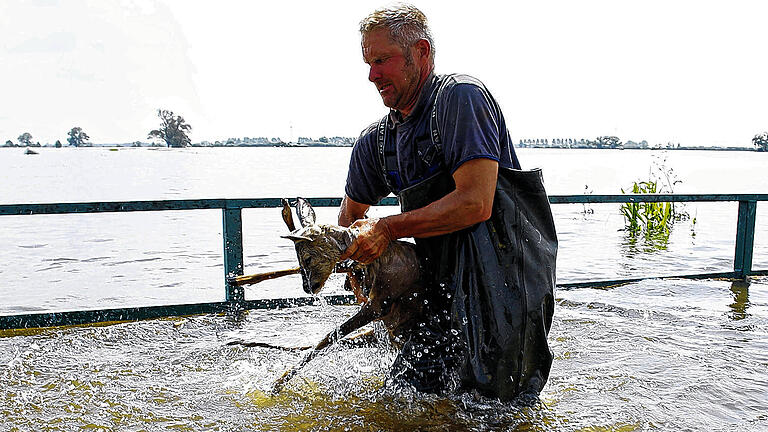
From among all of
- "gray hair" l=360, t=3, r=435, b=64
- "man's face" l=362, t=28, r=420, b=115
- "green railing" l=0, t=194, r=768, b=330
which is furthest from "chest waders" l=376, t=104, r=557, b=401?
"green railing" l=0, t=194, r=768, b=330

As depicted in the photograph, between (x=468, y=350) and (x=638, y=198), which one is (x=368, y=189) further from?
(x=638, y=198)

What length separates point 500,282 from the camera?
2.85 metres

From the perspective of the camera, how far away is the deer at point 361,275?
2.65 meters

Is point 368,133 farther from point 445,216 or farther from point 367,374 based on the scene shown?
point 367,374

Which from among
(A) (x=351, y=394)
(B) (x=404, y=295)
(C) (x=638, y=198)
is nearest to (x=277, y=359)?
(A) (x=351, y=394)

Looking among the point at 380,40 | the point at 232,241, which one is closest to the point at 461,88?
the point at 380,40

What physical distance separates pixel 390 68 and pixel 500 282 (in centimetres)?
109

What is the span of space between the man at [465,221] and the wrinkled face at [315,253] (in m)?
0.07

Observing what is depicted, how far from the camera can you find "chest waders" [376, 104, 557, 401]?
2.85m

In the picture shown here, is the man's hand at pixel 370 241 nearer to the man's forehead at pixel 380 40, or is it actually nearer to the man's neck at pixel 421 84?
the man's neck at pixel 421 84

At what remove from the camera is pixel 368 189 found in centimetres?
348

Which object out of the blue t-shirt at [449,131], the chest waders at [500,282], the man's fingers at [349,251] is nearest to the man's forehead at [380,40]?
the blue t-shirt at [449,131]

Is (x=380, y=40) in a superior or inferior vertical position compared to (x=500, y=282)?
superior

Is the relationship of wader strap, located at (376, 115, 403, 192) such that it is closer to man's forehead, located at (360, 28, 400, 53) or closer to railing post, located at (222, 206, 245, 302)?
man's forehead, located at (360, 28, 400, 53)
